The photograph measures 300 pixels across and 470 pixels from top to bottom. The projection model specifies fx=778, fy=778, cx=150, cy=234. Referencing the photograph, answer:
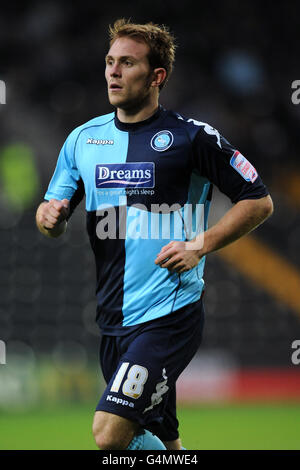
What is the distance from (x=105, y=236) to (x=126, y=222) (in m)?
0.13

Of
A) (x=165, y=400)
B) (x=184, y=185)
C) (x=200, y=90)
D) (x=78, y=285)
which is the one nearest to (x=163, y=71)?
(x=184, y=185)

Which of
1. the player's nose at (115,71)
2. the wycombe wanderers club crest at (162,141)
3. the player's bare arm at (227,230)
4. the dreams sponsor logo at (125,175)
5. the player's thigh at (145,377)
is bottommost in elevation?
the player's thigh at (145,377)

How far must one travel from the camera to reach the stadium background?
8133 mm

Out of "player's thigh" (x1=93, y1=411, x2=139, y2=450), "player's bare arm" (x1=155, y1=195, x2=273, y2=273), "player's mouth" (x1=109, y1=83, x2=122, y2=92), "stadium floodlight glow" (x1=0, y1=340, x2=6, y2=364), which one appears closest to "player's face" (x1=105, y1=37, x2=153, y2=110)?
"player's mouth" (x1=109, y1=83, x2=122, y2=92)

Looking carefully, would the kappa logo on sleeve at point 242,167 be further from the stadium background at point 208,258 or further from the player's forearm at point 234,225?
the stadium background at point 208,258

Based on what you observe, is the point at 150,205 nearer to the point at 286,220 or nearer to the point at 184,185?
the point at 184,185

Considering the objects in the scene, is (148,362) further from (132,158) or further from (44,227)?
(132,158)

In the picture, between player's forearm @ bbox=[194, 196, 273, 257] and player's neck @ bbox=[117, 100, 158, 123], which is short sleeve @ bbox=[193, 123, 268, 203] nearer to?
player's forearm @ bbox=[194, 196, 273, 257]

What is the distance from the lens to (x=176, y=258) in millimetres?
3516

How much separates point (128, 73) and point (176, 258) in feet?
3.14

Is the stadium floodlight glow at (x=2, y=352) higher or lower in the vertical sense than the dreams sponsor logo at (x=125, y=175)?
lower

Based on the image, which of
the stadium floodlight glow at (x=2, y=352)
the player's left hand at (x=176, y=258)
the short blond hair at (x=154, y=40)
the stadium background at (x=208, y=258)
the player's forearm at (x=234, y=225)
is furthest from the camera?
the stadium background at (x=208, y=258)

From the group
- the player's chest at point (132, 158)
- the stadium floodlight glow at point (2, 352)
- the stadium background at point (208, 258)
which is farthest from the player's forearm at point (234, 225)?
the stadium floodlight glow at point (2, 352)

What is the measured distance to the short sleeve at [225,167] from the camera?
3691 millimetres
